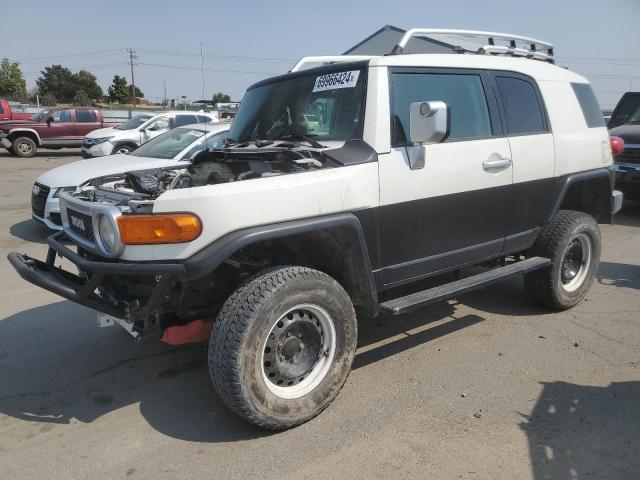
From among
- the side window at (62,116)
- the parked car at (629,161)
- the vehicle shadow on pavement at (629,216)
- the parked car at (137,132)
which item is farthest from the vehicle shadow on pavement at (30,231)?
the side window at (62,116)

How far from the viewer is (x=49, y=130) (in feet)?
65.0

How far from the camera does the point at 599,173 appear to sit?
4828mm

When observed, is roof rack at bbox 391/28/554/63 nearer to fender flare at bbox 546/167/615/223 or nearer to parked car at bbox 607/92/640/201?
fender flare at bbox 546/167/615/223

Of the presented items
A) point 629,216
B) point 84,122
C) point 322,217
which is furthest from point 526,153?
point 84,122

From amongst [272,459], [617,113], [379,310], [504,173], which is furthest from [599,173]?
[617,113]

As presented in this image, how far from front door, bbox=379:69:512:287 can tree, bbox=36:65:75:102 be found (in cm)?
7992

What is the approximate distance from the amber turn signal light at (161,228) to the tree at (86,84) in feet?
263

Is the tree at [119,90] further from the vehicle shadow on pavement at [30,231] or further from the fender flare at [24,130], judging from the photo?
the vehicle shadow on pavement at [30,231]

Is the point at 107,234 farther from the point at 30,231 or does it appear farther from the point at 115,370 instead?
the point at 30,231

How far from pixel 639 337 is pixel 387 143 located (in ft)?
8.99

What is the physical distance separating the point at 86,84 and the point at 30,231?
76486mm

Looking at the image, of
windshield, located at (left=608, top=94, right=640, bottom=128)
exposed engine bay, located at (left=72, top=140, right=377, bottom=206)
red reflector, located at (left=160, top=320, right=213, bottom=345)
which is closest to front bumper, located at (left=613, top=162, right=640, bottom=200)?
windshield, located at (left=608, top=94, right=640, bottom=128)

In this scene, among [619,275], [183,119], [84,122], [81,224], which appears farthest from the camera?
[84,122]

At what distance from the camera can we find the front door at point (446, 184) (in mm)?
3396
